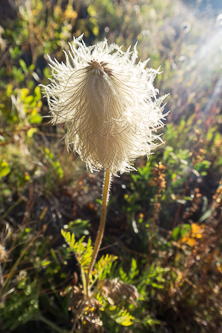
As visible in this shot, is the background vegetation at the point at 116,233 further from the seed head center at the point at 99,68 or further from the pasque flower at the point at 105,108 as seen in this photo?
the seed head center at the point at 99,68

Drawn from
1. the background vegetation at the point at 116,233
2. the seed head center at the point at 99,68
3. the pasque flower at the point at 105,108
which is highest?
the seed head center at the point at 99,68

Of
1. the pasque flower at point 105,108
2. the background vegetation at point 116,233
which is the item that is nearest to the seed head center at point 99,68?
the pasque flower at point 105,108

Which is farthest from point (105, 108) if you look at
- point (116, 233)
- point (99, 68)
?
point (116, 233)

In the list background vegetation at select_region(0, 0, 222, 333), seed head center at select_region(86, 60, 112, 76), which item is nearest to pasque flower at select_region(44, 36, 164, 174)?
seed head center at select_region(86, 60, 112, 76)

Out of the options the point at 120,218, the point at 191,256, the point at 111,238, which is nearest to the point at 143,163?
the point at 120,218

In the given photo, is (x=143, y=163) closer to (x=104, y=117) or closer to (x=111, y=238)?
(x=111, y=238)

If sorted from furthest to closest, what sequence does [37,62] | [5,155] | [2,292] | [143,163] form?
[37,62] < [5,155] < [143,163] < [2,292]

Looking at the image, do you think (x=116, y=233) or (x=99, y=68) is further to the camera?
(x=116, y=233)

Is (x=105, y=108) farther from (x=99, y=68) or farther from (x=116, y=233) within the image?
(x=116, y=233)
